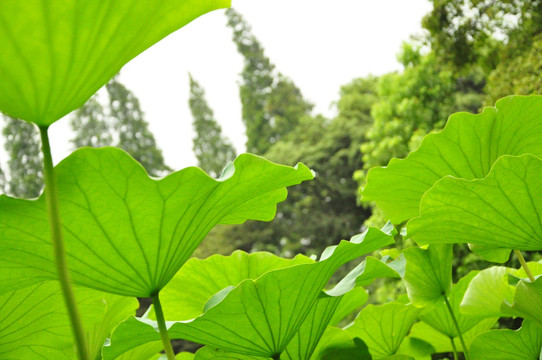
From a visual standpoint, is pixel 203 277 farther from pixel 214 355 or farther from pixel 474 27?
pixel 474 27

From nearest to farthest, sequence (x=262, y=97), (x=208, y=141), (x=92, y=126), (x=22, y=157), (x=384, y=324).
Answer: (x=384, y=324), (x=22, y=157), (x=92, y=126), (x=262, y=97), (x=208, y=141)

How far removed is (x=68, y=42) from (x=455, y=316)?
0.81 meters

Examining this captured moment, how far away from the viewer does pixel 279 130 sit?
19.2m

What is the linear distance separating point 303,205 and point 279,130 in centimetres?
319

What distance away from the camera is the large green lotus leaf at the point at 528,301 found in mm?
661

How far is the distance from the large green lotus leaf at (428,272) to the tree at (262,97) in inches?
710

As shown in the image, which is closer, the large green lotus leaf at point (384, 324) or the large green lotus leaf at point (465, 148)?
the large green lotus leaf at point (465, 148)

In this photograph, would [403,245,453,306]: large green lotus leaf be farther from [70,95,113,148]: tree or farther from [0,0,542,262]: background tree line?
[70,95,113,148]: tree

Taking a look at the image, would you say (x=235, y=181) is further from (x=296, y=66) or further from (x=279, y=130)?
(x=296, y=66)

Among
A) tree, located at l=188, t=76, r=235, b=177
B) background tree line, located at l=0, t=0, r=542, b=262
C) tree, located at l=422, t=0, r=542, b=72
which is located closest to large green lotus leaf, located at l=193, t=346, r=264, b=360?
background tree line, located at l=0, t=0, r=542, b=262

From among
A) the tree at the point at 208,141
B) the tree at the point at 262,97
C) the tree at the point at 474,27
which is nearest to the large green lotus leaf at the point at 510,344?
the tree at the point at 474,27

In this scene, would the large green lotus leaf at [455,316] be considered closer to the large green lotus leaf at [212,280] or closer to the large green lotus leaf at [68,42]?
the large green lotus leaf at [212,280]

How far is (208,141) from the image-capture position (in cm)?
2073

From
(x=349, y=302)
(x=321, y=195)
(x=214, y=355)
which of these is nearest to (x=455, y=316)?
(x=349, y=302)
